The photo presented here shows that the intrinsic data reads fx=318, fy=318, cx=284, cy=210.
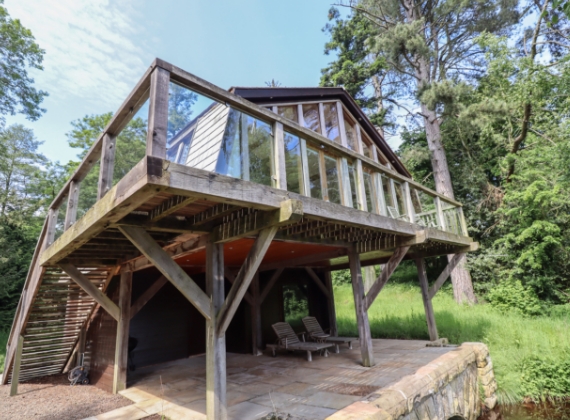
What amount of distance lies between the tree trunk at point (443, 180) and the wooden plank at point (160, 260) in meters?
9.69

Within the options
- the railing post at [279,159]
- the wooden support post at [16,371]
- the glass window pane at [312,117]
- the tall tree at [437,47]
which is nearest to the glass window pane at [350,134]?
the glass window pane at [312,117]

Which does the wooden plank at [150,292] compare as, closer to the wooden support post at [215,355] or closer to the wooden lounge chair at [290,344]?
Result: the wooden support post at [215,355]

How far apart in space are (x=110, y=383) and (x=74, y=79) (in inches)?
529

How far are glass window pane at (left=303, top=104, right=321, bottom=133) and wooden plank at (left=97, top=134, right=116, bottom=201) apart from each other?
5.04 meters

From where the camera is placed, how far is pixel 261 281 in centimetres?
778

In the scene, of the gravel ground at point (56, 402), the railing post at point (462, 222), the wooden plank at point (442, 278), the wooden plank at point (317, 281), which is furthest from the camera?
the wooden plank at point (317, 281)

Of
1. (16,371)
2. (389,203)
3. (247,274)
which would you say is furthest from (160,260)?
(16,371)

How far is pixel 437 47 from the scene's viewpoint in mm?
14219

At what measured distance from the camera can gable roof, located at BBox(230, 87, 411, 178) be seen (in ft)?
20.4

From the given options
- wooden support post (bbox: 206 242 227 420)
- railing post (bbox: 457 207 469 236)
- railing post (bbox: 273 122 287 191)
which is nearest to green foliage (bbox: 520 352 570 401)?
railing post (bbox: 457 207 469 236)

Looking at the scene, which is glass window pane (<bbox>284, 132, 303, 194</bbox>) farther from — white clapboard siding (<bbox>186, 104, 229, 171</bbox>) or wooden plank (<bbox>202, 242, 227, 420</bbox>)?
wooden plank (<bbox>202, 242, 227, 420</bbox>)

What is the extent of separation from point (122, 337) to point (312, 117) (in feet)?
19.1

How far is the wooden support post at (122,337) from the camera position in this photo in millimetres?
4754

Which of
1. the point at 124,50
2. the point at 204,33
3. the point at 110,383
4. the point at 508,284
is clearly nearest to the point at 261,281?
the point at 110,383
